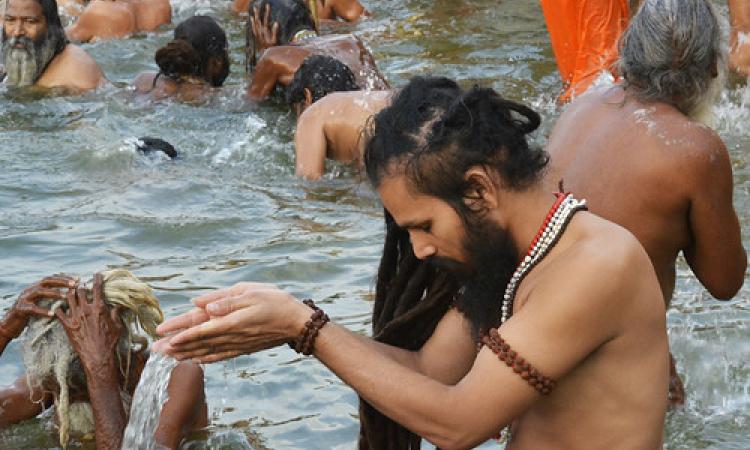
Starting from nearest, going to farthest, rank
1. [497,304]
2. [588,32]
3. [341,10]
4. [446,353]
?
[497,304] → [446,353] → [588,32] → [341,10]

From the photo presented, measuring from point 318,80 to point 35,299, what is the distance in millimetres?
3991

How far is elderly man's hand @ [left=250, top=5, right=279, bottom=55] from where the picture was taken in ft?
31.3

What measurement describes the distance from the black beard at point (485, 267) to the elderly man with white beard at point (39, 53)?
6889mm

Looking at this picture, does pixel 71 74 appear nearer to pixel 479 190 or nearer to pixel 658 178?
pixel 658 178

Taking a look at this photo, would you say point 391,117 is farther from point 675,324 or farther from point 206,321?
point 675,324

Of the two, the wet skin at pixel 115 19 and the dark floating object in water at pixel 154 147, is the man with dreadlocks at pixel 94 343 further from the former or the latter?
the wet skin at pixel 115 19

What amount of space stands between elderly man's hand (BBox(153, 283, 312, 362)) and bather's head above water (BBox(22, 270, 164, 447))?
1099 millimetres

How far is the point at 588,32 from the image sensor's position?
26.0 feet

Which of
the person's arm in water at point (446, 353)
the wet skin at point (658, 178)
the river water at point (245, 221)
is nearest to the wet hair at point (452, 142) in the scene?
the person's arm in water at point (446, 353)

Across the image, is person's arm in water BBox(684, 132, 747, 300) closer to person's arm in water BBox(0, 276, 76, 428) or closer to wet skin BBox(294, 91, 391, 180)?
person's arm in water BBox(0, 276, 76, 428)

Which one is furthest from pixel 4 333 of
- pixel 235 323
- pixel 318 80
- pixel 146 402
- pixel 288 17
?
pixel 288 17

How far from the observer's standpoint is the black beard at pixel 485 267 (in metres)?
2.93

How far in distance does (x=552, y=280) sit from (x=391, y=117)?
0.48 m

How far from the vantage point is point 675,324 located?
549 centimetres
